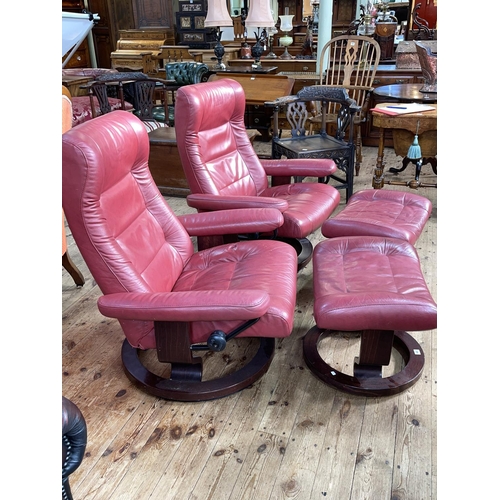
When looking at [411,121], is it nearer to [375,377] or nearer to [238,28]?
[375,377]

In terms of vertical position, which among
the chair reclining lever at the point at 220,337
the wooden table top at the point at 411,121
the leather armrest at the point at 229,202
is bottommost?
the chair reclining lever at the point at 220,337

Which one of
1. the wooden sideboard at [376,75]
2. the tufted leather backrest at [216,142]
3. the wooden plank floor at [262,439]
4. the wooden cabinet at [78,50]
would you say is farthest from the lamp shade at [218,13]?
the wooden cabinet at [78,50]

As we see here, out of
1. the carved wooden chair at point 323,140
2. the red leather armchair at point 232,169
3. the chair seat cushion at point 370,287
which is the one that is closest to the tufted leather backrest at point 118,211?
the red leather armchair at point 232,169

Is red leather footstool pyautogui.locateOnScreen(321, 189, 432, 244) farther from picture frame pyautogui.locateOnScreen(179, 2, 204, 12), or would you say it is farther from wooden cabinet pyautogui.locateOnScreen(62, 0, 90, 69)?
wooden cabinet pyautogui.locateOnScreen(62, 0, 90, 69)

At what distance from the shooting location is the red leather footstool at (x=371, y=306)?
1.54 meters

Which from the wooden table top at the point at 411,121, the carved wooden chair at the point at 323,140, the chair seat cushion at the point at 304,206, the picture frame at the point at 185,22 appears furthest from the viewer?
the picture frame at the point at 185,22

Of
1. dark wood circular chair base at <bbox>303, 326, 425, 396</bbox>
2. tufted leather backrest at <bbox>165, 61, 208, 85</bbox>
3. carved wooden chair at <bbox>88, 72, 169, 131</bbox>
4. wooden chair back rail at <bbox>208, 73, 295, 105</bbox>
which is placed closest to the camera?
dark wood circular chair base at <bbox>303, 326, 425, 396</bbox>

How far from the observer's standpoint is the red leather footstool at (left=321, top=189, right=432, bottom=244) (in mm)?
2217

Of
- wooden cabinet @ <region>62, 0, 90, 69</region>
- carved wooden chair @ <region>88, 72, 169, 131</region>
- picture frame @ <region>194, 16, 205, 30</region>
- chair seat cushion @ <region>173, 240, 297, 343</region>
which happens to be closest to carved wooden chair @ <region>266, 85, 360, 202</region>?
carved wooden chair @ <region>88, 72, 169, 131</region>

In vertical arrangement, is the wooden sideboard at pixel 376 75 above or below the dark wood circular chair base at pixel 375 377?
above

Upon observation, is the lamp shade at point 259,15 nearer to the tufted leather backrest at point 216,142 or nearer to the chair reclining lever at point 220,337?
the tufted leather backrest at point 216,142

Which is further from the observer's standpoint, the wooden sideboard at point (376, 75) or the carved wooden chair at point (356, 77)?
the wooden sideboard at point (376, 75)

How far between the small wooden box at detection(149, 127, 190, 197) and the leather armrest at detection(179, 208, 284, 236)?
1740 millimetres

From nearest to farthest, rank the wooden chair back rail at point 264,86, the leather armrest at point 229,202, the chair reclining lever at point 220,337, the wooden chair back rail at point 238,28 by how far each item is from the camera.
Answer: the chair reclining lever at point 220,337
the leather armrest at point 229,202
the wooden chair back rail at point 264,86
the wooden chair back rail at point 238,28
